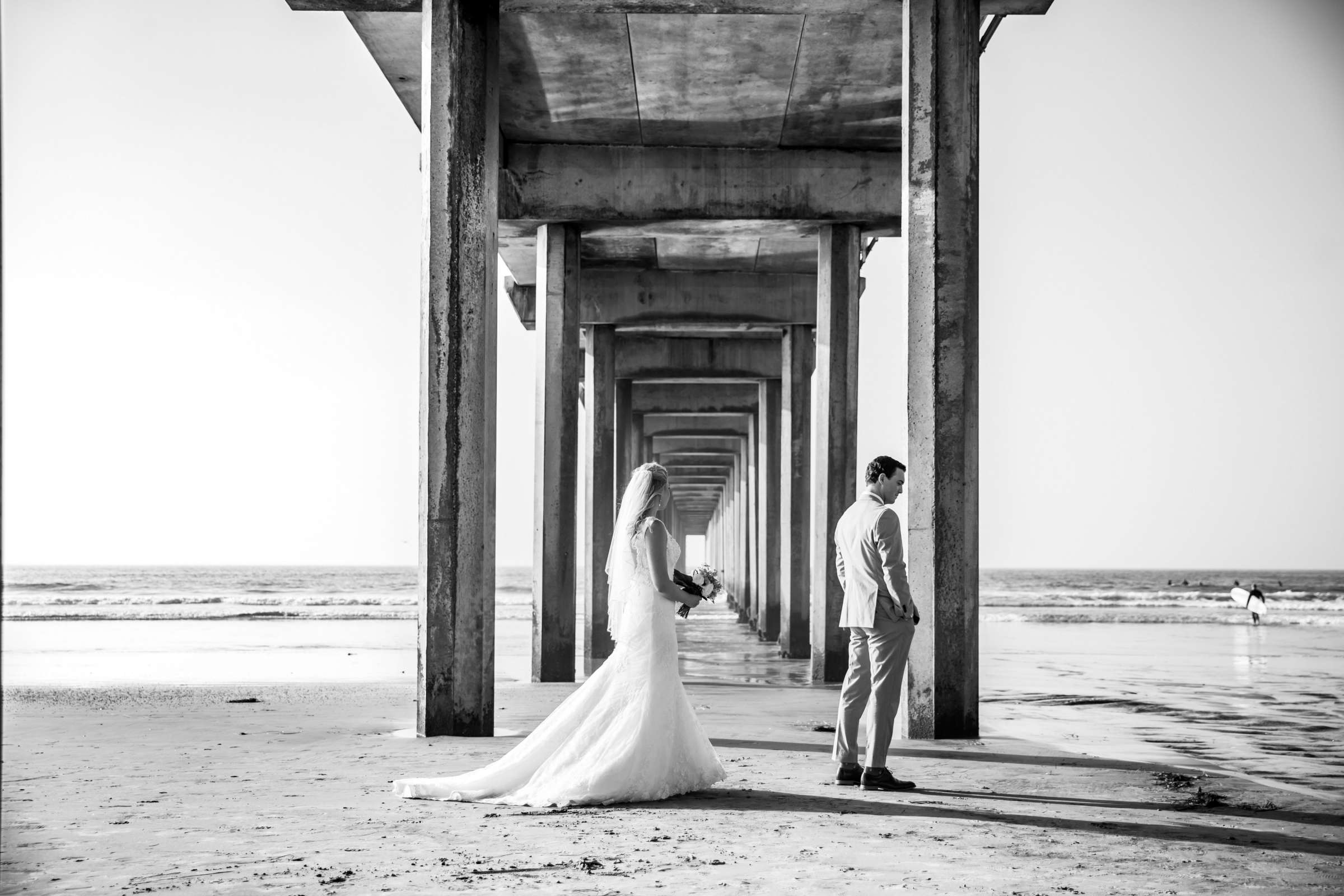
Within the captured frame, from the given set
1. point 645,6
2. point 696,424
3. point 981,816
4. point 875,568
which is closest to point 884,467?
point 875,568

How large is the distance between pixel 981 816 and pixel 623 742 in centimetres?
171

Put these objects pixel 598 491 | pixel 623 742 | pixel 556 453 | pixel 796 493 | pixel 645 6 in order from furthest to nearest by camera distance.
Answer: pixel 796 493
pixel 598 491
pixel 556 453
pixel 645 6
pixel 623 742

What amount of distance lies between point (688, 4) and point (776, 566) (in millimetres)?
14180

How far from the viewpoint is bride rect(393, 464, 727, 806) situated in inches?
240

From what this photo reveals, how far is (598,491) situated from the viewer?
19.6 meters

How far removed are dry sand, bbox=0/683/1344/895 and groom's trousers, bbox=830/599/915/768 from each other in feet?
0.88

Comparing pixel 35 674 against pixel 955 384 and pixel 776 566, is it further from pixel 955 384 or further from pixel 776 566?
pixel 955 384

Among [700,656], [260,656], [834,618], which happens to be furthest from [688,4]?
[260,656]

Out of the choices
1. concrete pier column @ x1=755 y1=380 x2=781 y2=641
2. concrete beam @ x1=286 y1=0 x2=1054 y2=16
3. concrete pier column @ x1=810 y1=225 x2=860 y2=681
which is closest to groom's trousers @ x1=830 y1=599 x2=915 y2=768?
concrete beam @ x1=286 y1=0 x2=1054 y2=16

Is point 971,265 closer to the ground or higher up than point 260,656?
higher up

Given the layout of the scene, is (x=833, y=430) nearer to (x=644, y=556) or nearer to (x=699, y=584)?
(x=699, y=584)

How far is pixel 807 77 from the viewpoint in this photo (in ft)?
43.5

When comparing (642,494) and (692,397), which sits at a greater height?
(692,397)

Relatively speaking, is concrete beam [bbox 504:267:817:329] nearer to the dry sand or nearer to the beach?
the beach
